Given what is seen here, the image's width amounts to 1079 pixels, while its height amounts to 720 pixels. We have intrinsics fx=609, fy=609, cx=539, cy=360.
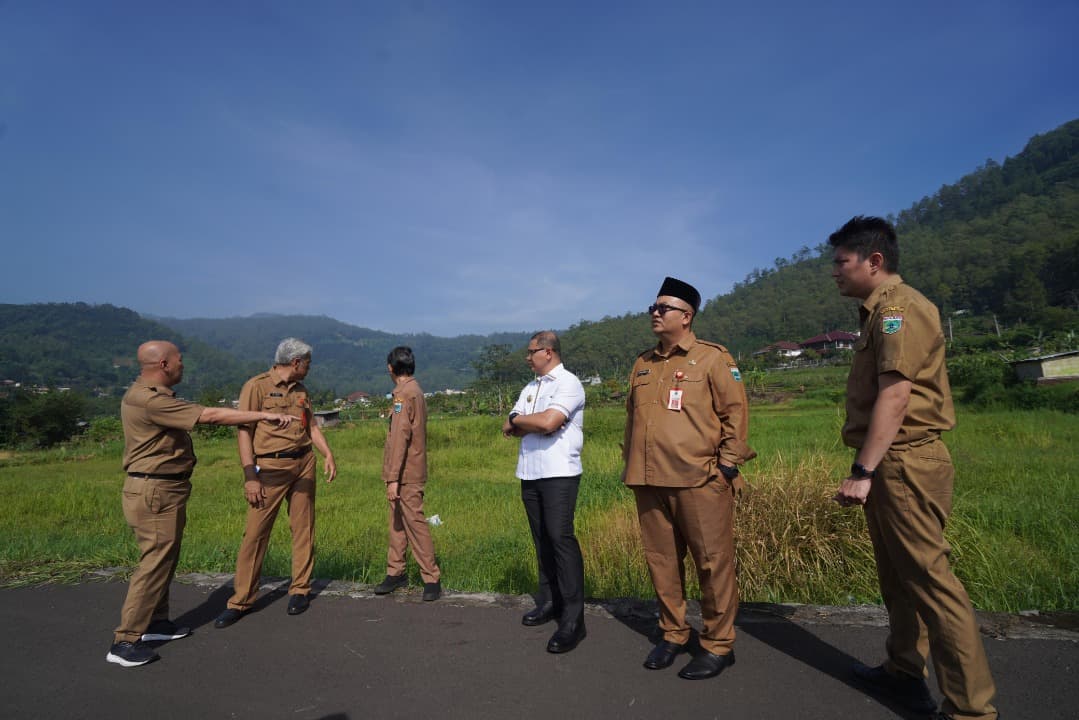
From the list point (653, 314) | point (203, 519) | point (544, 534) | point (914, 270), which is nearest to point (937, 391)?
point (653, 314)

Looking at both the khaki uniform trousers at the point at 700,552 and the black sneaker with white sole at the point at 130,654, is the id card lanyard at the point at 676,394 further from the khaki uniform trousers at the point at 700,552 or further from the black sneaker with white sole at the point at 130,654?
the black sneaker with white sole at the point at 130,654

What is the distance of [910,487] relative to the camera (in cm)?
239

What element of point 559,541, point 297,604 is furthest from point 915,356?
point 297,604

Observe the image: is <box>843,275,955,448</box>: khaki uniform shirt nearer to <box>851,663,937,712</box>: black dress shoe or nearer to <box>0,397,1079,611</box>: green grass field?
<box>851,663,937,712</box>: black dress shoe

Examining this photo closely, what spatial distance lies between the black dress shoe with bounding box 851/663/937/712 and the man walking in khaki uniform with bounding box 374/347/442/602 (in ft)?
8.67

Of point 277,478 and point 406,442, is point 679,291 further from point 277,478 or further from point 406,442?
point 277,478

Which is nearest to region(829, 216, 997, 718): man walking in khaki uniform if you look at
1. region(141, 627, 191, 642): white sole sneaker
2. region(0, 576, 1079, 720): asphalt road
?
region(0, 576, 1079, 720): asphalt road

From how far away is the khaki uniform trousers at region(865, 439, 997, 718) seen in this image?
2.26 m

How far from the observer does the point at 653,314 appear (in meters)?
3.19

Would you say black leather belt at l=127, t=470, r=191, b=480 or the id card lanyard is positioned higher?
the id card lanyard

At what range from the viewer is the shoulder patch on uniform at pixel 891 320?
244 cm

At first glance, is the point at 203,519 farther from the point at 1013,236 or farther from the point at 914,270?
the point at 1013,236

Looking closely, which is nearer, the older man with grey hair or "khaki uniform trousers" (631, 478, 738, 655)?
"khaki uniform trousers" (631, 478, 738, 655)

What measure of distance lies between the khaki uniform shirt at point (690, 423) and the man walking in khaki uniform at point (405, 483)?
1.78 metres
